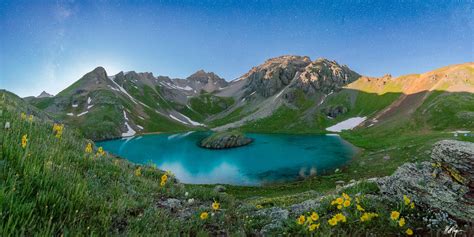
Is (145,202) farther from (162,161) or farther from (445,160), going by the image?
(162,161)

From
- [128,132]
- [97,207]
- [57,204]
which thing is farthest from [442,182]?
[128,132]

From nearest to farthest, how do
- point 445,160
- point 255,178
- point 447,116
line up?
point 445,160, point 255,178, point 447,116

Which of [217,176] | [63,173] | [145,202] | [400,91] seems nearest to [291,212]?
[145,202]

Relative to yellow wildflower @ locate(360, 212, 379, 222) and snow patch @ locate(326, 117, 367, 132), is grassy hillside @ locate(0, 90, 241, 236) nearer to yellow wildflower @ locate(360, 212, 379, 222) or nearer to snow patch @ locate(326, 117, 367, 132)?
yellow wildflower @ locate(360, 212, 379, 222)

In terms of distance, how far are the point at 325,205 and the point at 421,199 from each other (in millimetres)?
2160

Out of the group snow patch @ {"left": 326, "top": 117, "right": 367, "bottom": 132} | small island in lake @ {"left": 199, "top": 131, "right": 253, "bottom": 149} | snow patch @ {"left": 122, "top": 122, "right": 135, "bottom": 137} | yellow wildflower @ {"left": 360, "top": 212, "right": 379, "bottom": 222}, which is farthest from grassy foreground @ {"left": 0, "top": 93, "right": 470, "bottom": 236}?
snow patch @ {"left": 122, "top": 122, "right": 135, "bottom": 137}

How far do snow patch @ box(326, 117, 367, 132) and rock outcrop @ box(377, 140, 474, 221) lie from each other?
147m

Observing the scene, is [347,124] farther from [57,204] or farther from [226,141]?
[57,204]

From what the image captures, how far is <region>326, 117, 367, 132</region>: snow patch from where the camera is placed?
14825cm

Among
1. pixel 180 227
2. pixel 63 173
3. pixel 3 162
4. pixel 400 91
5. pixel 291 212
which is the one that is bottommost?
pixel 291 212

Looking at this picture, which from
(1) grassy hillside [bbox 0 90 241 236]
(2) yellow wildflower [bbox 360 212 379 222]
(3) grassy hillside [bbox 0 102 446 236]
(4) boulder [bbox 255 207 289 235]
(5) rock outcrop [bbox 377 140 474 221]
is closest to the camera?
(1) grassy hillside [bbox 0 90 241 236]

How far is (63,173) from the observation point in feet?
13.4

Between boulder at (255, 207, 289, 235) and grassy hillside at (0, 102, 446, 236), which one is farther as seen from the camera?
boulder at (255, 207, 289, 235)

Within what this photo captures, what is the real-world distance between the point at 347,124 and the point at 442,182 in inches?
6368
